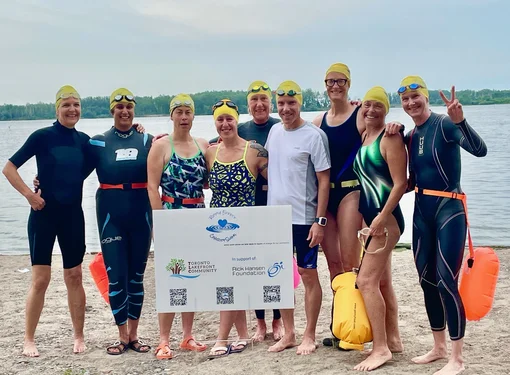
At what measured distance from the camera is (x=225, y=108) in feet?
20.7

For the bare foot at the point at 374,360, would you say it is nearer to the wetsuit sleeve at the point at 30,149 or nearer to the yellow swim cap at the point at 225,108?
the yellow swim cap at the point at 225,108

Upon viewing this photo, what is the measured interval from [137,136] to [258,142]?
1.28 metres

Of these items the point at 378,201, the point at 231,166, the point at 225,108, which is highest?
the point at 225,108

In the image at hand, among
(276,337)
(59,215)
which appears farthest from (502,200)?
(59,215)

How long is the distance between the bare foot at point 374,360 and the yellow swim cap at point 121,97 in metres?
3.48

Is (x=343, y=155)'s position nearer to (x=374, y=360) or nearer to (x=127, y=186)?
(x=374, y=360)

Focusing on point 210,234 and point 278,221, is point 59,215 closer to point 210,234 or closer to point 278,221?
point 210,234

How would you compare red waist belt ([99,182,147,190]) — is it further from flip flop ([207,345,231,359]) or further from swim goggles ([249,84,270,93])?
flip flop ([207,345,231,359])

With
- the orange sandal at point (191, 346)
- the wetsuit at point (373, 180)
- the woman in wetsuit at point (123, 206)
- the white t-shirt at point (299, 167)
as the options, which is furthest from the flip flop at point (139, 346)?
the wetsuit at point (373, 180)

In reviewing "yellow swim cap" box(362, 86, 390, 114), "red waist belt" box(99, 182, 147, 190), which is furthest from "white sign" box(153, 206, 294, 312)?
"yellow swim cap" box(362, 86, 390, 114)

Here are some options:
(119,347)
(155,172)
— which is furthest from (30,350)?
(155,172)

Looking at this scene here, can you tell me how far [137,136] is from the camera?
6648 millimetres

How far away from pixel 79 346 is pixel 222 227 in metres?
2.24

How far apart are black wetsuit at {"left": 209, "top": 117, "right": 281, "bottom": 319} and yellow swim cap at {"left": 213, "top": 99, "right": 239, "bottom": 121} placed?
1.57 ft
